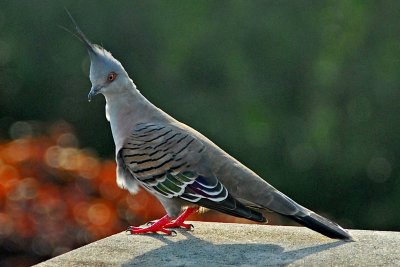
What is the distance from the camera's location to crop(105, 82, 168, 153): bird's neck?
5.55 metres

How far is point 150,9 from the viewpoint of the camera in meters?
9.87

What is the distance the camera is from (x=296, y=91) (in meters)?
9.43

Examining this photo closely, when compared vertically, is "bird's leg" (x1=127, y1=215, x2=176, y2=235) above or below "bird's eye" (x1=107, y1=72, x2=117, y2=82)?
below

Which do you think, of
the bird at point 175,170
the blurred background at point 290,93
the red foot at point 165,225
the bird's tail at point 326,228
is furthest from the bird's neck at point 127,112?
the blurred background at point 290,93

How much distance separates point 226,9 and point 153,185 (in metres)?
4.49

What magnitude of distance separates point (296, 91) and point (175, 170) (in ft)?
14.1

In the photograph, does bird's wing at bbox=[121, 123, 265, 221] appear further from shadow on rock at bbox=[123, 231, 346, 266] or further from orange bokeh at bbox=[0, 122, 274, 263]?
orange bokeh at bbox=[0, 122, 274, 263]

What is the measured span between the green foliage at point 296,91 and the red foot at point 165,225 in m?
3.82

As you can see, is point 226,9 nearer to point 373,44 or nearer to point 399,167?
point 373,44

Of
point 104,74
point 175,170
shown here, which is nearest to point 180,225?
point 175,170

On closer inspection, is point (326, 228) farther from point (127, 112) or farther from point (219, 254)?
point (127, 112)

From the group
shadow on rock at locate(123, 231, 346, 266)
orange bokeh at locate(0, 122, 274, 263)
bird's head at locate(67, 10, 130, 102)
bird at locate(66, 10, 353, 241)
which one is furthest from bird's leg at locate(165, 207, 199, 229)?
orange bokeh at locate(0, 122, 274, 263)

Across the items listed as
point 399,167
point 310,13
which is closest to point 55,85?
point 310,13

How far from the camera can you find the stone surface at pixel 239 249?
451 cm
